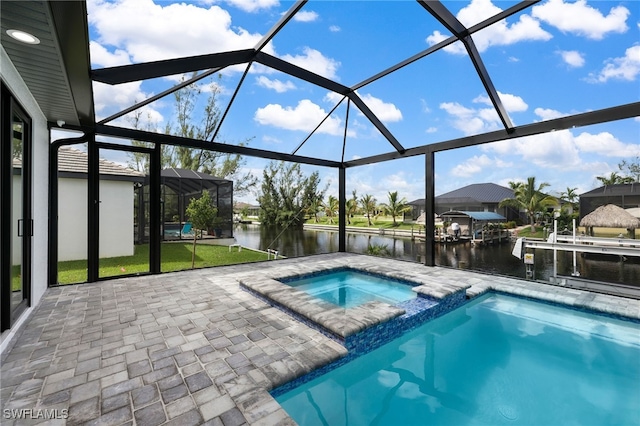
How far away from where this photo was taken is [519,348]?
3512 mm

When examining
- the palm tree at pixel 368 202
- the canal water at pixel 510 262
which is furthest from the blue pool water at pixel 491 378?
the palm tree at pixel 368 202

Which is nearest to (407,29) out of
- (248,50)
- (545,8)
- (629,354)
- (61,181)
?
(545,8)

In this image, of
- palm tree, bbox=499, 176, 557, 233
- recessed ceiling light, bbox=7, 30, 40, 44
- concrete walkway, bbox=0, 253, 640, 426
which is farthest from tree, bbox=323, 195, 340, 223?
recessed ceiling light, bbox=7, 30, 40, 44

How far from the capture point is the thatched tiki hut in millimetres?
7969

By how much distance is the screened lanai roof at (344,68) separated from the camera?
Answer: 2.57 metres

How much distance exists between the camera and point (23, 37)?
2229mm

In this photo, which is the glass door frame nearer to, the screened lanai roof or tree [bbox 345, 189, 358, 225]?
the screened lanai roof

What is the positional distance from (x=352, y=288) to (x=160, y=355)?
13.1 feet

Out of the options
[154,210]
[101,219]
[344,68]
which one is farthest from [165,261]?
[344,68]

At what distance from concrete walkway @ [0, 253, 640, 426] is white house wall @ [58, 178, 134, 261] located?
398 centimetres

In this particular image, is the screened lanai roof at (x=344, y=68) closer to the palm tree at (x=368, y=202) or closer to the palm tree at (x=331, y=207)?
the palm tree at (x=331, y=207)

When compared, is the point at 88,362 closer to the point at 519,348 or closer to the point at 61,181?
the point at 519,348

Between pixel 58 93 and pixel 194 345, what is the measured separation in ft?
11.4

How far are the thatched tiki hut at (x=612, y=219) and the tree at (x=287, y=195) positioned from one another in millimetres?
15866
